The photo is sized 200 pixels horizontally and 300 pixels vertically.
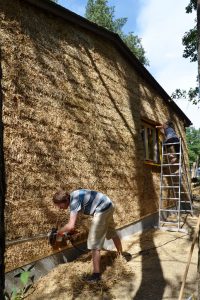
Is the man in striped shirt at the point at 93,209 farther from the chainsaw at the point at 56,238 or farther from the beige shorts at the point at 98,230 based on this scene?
the chainsaw at the point at 56,238

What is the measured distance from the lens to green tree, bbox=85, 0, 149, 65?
3619 cm

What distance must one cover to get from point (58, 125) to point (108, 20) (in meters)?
33.4

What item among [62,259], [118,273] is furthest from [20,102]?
[118,273]

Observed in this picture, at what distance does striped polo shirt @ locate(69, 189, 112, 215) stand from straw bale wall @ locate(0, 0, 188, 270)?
59 cm

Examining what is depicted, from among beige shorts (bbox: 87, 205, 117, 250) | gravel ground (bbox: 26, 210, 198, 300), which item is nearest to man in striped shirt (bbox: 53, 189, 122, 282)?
beige shorts (bbox: 87, 205, 117, 250)

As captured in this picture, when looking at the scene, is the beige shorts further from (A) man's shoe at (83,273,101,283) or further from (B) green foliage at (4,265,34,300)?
(B) green foliage at (4,265,34,300)

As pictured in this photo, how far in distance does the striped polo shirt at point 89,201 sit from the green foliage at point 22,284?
116 centimetres

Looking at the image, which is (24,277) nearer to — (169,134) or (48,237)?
(48,237)

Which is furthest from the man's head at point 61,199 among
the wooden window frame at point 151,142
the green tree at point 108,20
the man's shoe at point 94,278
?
the green tree at point 108,20

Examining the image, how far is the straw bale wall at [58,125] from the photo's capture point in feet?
16.7

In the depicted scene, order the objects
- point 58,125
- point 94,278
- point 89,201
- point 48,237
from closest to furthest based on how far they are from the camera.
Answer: point 94,278, point 89,201, point 48,237, point 58,125

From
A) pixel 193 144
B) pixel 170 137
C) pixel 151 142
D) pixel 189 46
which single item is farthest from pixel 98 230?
pixel 193 144

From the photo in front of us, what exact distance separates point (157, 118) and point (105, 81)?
3.53 metres

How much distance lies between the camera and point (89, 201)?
5.36m
